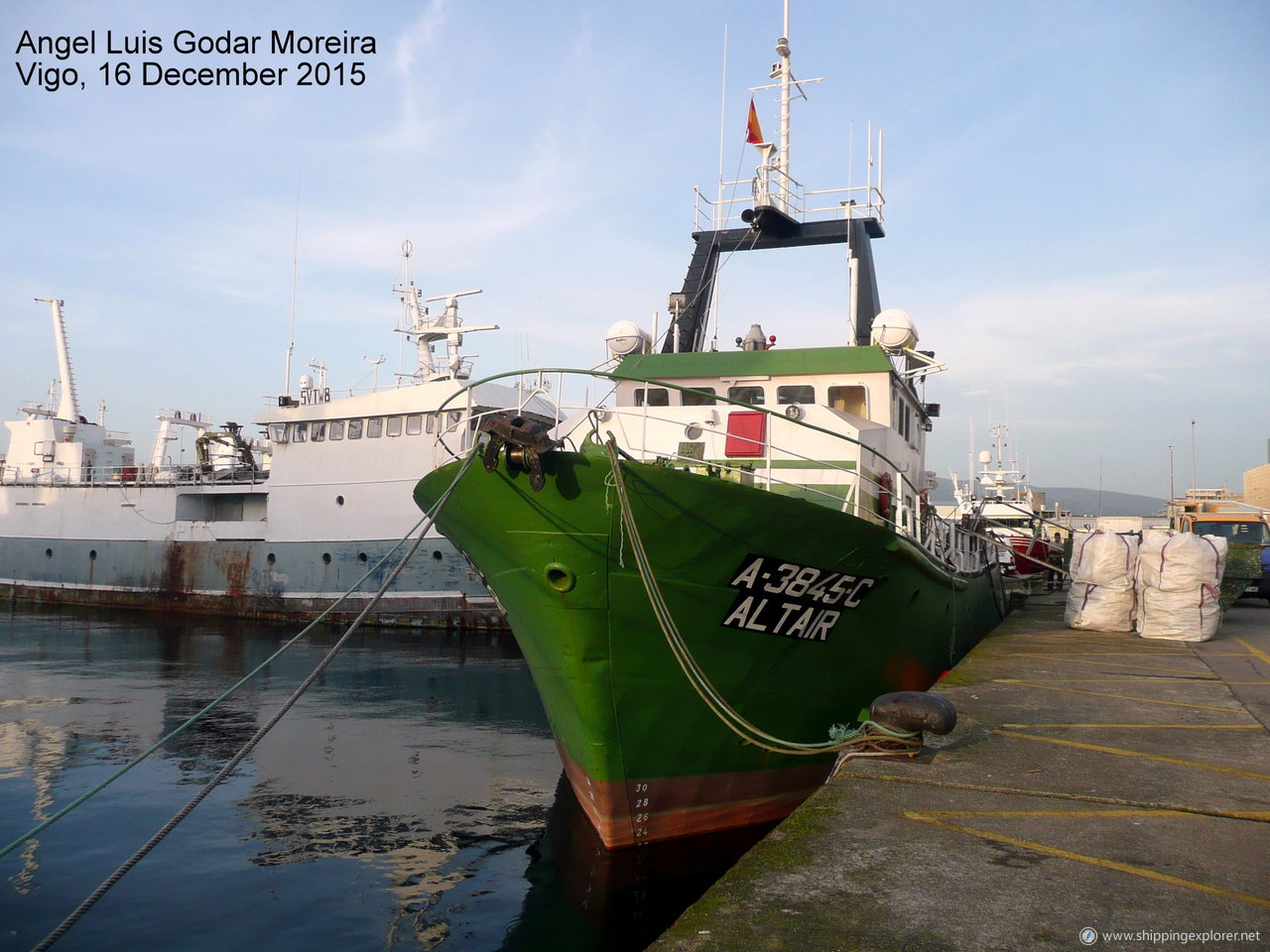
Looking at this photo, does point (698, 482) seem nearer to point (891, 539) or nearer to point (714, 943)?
point (891, 539)

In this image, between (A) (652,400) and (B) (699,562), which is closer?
(B) (699,562)

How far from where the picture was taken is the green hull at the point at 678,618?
6.48m

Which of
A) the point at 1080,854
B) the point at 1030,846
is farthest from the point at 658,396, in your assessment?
the point at 1080,854

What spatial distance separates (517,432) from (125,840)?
5500 mm

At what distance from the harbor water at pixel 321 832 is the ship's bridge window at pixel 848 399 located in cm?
550

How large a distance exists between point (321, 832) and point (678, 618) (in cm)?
417

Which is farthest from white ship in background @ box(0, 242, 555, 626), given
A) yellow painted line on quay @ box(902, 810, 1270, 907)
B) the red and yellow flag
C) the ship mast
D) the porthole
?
yellow painted line on quay @ box(902, 810, 1270, 907)

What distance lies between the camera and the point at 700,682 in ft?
22.8

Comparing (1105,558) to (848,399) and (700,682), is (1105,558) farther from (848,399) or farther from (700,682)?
(700,682)

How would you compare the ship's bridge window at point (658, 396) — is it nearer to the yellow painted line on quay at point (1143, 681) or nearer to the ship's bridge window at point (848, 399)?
the ship's bridge window at point (848, 399)

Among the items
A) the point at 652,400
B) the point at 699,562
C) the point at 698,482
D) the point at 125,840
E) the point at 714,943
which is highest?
the point at 652,400

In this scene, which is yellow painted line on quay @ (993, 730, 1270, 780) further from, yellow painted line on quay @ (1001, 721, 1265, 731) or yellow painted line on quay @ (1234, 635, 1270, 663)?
yellow painted line on quay @ (1234, 635, 1270, 663)

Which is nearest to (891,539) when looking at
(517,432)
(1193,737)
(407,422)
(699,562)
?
(699,562)

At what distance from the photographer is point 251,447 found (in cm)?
3209
